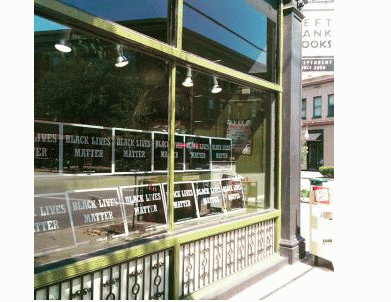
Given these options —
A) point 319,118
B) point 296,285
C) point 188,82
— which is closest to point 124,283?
point 296,285

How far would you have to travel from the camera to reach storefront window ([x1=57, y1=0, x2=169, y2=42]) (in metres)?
3.32

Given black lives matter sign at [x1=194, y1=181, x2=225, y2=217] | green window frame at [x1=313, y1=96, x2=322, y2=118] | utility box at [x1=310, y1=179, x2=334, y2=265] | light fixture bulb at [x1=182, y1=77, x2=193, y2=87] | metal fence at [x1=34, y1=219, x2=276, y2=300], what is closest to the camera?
metal fence at [x1=34, y1=219, x2=276, y2=300]

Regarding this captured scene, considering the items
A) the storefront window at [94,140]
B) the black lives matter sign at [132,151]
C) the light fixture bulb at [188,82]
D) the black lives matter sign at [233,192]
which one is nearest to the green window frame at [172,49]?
the storefront window at [94,140]

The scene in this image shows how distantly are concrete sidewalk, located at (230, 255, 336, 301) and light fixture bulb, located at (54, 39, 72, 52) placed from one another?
3.42m

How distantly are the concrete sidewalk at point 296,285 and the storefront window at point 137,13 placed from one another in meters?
3.27

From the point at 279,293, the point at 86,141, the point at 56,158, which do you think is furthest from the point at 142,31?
the point at 279,293

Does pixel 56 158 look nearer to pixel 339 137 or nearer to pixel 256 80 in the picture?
pixel 256 80

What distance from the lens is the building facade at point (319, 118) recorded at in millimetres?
31562

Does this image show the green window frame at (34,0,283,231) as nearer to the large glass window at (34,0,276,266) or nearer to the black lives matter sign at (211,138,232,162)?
the large glass window at (34,0,276,266)

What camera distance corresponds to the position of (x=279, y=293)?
14.3 feet

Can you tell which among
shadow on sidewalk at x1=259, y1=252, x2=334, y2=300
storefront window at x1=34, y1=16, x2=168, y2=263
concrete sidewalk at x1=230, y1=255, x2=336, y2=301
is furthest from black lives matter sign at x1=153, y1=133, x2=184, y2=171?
shadow on sidewalk at x1=259, y1=252, x2=334, y2=300

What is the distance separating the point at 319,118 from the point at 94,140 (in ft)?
103
